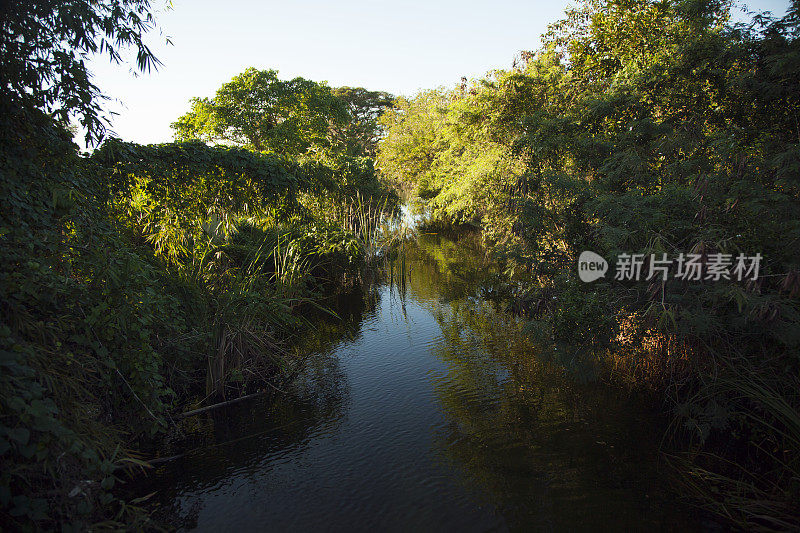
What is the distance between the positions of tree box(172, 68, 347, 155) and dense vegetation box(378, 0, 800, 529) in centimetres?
1291

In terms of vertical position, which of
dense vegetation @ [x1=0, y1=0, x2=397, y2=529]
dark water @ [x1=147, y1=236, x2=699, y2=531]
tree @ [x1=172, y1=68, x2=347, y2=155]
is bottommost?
dark water @ [x1=147, y1=236, x2=699, y2=531]

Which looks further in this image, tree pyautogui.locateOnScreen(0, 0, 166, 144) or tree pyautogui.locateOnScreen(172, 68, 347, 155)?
tree pyautogui.locateOnScreen(172, 68, 347, 155)

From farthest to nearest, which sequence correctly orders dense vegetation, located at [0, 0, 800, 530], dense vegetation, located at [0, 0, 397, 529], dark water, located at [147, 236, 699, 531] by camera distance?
dark water, located at [147, 236, 699, 531]
dense vegetation, located at [0, 0, 800, 530]
dense vegetation, located at [0, 0, 397, 529]

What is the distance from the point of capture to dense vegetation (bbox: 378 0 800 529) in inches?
142

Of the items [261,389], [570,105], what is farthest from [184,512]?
[570,105]

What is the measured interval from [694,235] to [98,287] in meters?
5.47

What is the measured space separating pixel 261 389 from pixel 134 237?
3.59 meters

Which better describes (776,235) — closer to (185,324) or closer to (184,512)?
(184,512)

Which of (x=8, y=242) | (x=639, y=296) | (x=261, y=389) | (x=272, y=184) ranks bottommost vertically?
(x=261, y=389)

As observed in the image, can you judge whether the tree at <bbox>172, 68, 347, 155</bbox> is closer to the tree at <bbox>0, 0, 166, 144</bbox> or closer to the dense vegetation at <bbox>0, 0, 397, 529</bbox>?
the dense vegetation at <bbox>0, 0, 397, 529</bbox>

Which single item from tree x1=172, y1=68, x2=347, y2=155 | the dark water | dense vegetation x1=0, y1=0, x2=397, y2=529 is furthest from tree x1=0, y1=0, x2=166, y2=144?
tree x1=172, y1=68, x2=347, y2=155

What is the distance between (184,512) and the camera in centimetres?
346

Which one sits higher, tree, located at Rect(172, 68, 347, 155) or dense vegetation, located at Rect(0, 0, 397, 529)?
tree, located at Rect(172, 68, 347, 155)

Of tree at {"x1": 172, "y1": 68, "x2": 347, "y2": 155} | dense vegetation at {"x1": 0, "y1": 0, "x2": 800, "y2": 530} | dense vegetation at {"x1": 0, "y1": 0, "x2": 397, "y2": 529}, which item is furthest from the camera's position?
tree at {"x1": 172, "y1": 68, "x2": 347, "y2": 155}
